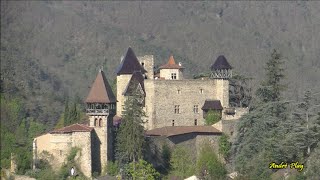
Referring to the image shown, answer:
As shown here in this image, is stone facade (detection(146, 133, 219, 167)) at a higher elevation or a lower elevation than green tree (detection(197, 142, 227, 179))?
higher

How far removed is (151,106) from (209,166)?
7214 millimetres

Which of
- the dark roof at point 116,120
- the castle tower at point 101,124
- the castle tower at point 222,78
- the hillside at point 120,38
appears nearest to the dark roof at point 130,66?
the dark roof at point 116,120

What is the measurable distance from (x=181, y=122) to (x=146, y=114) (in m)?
2.21

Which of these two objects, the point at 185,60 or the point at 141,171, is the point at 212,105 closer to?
the point at 141,171

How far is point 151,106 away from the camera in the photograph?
53.4 metres

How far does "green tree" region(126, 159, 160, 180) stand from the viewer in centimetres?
4662

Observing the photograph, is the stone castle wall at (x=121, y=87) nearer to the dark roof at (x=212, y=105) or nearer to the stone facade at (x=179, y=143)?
the dark roof at (x=212, y=105)

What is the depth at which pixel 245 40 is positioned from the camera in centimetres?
12812

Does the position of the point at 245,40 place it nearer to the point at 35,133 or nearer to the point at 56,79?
the point at 56,79

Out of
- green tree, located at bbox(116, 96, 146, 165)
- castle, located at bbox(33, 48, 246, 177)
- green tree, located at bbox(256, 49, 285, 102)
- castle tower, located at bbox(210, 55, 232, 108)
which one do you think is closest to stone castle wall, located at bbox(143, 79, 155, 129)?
castle, located at bbox(33, 48, 246, 177)

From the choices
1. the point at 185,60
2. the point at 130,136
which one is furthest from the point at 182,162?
the point at 185,60

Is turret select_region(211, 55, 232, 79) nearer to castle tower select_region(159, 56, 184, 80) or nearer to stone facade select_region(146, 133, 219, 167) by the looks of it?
castle tower select_region(159, 56, 184, 80)

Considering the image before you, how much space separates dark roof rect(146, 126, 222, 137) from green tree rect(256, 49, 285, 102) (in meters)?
3.26

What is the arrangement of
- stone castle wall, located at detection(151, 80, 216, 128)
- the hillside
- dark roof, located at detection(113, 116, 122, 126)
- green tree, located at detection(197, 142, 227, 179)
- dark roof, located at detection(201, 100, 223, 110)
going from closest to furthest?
green tree, located at detection(197, 142, 227, 179) → dark roof, located at detection(113, 116, 122, 126) → stone castle wall, located at detection(151, 80, 216, 128) → dark roof, located at detection(201, 100, 223, 110) → the hillside
